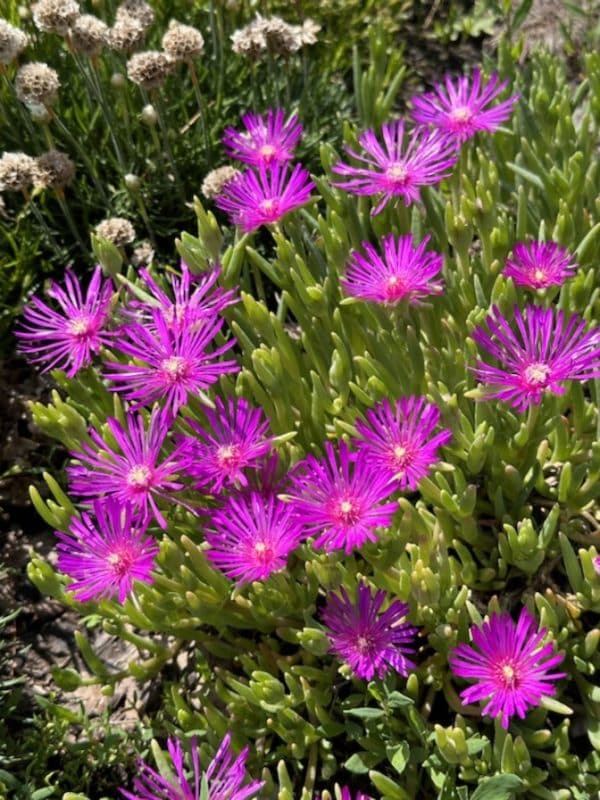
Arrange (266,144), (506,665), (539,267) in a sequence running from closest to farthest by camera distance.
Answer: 1. (506,665)
2. (539,267)
3. (266,144)

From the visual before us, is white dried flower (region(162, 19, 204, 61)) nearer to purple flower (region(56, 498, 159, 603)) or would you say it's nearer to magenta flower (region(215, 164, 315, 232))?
magenta flower (region(215, 164, 315, 232))

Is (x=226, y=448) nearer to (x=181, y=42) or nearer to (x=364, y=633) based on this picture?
(x=364, y=633)

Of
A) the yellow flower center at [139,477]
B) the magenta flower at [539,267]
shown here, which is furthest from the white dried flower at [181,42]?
the yellow flower center at [139,477]

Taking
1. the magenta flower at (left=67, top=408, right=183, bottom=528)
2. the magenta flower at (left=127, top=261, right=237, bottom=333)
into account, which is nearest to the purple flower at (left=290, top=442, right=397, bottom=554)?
the magenta flower at (left=67, top=408, right=183, bottom=528)

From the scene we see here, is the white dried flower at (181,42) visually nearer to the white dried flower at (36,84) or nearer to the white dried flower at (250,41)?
the white dried flower at (250,41)

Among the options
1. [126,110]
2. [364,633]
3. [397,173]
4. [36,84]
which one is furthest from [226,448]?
[126,110]

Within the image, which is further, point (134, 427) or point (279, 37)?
point (279, 37)

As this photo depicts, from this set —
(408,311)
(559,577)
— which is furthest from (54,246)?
(559,577)
